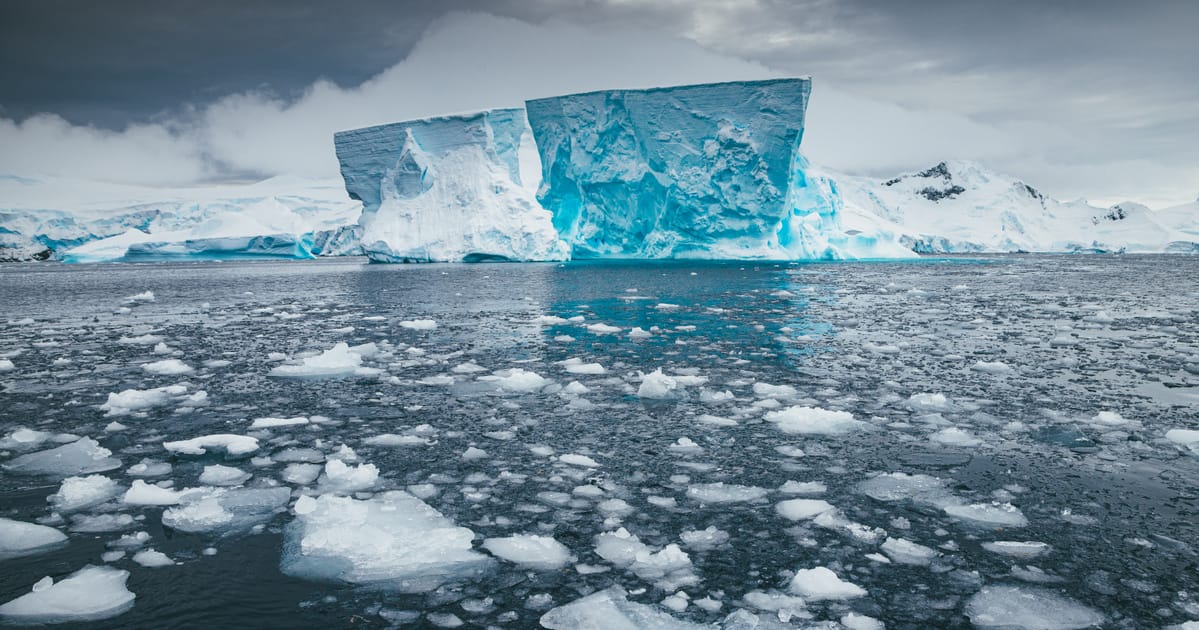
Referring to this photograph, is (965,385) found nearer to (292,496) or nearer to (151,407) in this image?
(292,496)

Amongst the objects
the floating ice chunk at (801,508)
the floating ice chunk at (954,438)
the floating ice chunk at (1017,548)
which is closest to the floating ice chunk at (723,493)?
the floating ice chunk at (801,508)

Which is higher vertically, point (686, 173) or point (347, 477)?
point (686, 173)

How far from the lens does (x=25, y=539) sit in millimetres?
2701

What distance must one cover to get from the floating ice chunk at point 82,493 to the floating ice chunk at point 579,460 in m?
2.13

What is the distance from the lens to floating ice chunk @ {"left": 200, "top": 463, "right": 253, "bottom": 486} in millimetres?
3436

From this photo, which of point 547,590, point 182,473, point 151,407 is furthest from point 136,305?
point 547,590

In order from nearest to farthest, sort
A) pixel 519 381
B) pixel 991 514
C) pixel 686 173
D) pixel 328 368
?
pixel 991 514, pixel 519 381, pixel 328 368, pixel 686 173

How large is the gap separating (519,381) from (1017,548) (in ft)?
12.2

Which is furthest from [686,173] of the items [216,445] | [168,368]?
[216,445]

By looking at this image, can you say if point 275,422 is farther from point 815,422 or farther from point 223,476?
point 815,422

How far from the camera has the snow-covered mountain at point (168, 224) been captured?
41219 millimetres

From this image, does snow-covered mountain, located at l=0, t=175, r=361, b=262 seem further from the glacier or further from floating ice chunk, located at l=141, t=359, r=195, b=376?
floating ice chunk, located at l=141, t=359, r=195, b=376

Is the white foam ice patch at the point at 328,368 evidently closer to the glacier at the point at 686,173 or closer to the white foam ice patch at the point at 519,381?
the white foam ice patch at the point at 519,381

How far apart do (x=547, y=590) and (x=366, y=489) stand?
1340mm
